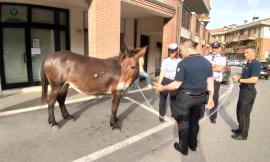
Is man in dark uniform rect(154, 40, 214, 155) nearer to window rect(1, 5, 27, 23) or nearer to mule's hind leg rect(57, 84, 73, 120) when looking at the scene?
mule's hind leg rect(57, 84, 73, 120)

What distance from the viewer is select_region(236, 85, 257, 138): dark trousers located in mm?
4336

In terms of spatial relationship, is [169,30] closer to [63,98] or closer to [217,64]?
[217,64]

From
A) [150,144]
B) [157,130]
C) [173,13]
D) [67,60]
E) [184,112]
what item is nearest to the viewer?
[184,112]

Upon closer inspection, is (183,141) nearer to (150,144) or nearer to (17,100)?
(150,144)

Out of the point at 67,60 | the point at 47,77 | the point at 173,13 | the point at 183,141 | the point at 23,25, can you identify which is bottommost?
the point at 183,141

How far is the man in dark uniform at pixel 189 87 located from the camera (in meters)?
3.45

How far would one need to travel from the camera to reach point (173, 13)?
11898 millimetres

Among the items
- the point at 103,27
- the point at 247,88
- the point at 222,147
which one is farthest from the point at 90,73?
the point at 103,27

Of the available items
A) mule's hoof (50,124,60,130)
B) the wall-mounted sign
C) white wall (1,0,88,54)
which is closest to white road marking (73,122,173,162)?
mule's hoof (50,124,60,130)

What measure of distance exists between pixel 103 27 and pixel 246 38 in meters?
55.7

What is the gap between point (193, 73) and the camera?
3434 millimetres

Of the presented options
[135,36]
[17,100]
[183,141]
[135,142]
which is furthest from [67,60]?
[135,36]

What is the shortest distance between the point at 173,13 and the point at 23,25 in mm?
7429

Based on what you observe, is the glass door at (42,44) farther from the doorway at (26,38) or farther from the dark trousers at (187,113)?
the dark trousers at (187,113)
